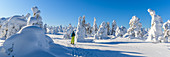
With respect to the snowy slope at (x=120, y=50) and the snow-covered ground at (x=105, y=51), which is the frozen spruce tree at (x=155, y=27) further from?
the snow-covered ground at (x=105, y=51)

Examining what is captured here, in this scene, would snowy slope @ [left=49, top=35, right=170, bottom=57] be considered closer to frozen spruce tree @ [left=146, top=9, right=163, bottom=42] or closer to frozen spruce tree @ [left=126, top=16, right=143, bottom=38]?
frozen spruce tree @ [left=146, top=9, right=163, bottom=42]

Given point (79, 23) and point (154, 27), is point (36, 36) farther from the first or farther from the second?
point (154, 27)

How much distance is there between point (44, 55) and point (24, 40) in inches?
52.3

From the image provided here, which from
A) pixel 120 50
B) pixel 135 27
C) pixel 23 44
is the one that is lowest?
pixel 120 50

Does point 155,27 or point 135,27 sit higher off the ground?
point 135,27

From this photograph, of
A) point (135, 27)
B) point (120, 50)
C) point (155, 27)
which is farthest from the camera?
point (135, 27)

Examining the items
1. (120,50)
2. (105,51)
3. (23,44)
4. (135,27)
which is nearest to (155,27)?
(120,50)

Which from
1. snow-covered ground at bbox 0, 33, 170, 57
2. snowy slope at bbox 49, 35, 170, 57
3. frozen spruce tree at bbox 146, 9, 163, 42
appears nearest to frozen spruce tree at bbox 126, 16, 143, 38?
frozen spruce tree at bbox 146, 9, 163, 42

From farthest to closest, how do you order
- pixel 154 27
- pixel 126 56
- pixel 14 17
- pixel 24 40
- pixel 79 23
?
pixel 79 23 → pixel 154 27 → pixel 14 17 → pixel 126 56 → pixel 24 40

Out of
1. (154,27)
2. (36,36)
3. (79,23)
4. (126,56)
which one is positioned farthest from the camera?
(79,23)

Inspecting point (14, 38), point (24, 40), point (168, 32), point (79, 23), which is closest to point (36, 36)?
point (24, 40)

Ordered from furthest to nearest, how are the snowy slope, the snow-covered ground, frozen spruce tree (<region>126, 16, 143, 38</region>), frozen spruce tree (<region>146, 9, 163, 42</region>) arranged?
1. frozen spruce tree (<region>126, 16, 143, 38</region>)
2. frozen spruce tree (<region>146, 9, 163, 42</region>)
3. the snowy slope
4. the snow-covered ground

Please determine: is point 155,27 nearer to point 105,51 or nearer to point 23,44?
point 105,51

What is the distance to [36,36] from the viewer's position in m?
5.84
